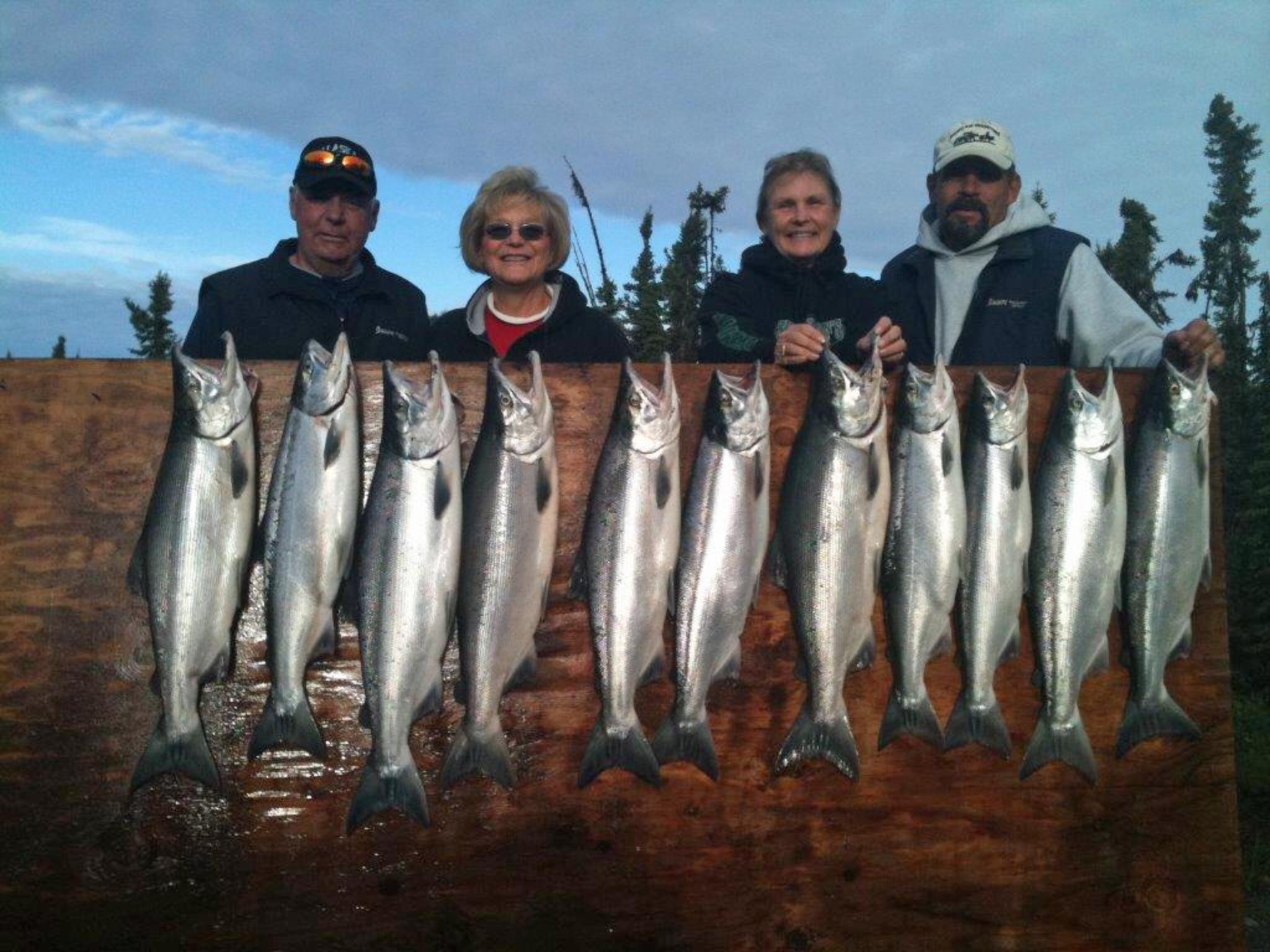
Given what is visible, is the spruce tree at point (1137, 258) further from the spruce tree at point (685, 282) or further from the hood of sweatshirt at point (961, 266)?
the hood of sweatshirt at point (961, 266)

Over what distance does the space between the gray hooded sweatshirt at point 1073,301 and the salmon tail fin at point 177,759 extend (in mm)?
4467

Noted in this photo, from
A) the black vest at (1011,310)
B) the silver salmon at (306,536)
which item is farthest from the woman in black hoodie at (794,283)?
the silver salmon at (306,536)

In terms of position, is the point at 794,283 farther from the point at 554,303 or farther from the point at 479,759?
the point at 479,759

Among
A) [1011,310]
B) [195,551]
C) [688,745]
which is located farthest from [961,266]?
[195,551]

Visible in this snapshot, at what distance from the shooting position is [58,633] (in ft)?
12.6

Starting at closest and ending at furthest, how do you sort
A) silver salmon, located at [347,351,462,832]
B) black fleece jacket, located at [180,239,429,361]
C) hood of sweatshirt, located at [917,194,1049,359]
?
silver salmon, located at [347,351,462,832], black fleece jacket, located at [180,239,429,361], hood of sweatshirt, located at [917,194,1049,359]

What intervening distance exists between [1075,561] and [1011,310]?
2102mm

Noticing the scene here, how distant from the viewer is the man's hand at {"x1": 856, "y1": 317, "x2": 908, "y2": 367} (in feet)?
13.1

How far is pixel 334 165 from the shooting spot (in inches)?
212

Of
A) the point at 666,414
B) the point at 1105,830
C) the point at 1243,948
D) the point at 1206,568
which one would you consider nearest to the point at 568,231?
the point at 666,414

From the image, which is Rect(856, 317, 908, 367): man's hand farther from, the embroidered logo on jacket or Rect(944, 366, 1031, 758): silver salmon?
the embroidered logo on jacket

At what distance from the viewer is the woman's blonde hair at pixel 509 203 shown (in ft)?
16.5

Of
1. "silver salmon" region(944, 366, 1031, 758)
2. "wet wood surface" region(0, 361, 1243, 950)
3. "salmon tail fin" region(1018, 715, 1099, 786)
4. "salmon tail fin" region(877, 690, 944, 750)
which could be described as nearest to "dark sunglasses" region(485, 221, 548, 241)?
"wet wood surface" region(0, 361, 1243, 950)

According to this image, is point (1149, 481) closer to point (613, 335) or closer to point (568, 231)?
point (613, 335)
